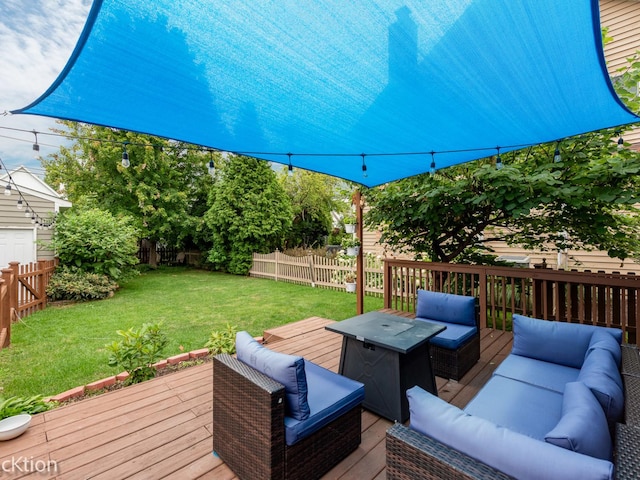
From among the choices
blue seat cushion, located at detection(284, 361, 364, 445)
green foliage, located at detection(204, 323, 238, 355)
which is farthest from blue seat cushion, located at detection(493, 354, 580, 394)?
green foliage, located at detection(204, 323, 238, 355)

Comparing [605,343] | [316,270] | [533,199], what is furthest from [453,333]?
[316,270]

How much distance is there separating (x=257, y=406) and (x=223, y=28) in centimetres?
215

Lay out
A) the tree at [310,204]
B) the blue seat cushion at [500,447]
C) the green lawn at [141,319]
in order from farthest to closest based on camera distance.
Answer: the tree at [310,204]
the green lawn at [141,319]
the blue seat cushion at [500,447]

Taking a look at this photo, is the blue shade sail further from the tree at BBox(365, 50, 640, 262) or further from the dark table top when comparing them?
the dark table top

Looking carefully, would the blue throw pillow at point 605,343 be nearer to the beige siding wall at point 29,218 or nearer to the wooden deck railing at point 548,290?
the wooden deck railing at point 548,290

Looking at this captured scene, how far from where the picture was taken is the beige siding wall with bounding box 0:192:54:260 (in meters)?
8.05

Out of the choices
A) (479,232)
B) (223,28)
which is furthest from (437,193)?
(223,28)

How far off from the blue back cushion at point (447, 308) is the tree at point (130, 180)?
484 inches

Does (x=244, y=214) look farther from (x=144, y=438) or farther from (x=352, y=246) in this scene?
(x=144, y=438)

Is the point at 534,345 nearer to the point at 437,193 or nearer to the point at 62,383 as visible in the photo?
the point at 437,193

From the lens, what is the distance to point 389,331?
2828 mm

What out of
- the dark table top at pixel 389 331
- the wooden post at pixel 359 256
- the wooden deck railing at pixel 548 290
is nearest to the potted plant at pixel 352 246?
the wooden post at pixel 359 256

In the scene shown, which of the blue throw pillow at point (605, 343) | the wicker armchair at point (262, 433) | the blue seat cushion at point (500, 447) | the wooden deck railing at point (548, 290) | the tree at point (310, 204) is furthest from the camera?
the tree at point (310, 204)

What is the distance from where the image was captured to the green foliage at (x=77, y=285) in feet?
24.3
